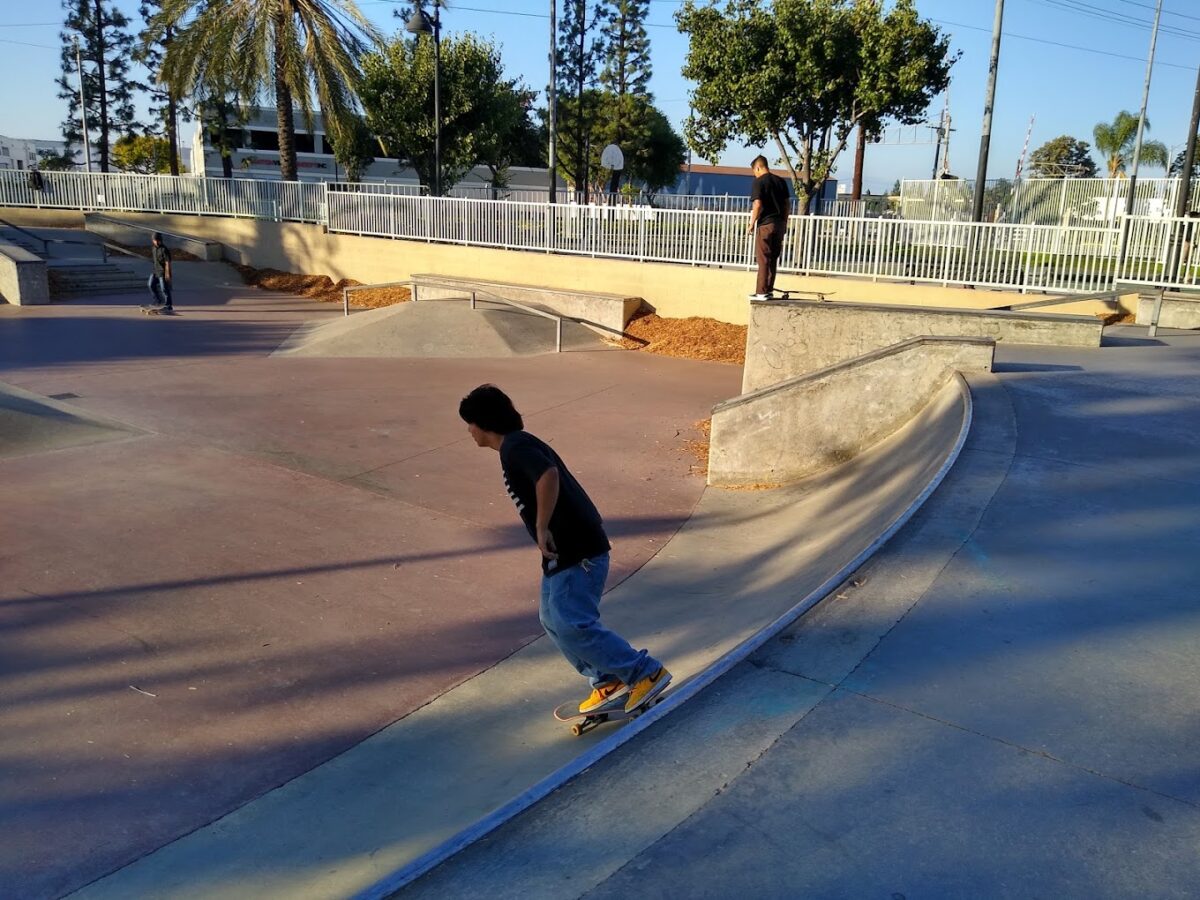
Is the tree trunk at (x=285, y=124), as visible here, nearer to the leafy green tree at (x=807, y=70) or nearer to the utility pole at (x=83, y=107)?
the leafy green tree at (x=807, y=70)

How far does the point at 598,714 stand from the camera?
423 cm

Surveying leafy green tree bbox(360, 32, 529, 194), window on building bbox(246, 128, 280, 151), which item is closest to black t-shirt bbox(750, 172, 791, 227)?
leafy green tree bbox(360, 32, 529, 194)

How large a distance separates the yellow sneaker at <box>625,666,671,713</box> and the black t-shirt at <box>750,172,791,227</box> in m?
7.53

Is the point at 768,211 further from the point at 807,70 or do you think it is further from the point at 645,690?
the point at 807,70

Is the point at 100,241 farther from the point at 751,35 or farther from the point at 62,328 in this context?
the point at 751,35

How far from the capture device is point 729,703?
3.31 meters

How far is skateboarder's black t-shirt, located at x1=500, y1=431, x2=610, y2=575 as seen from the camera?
371cm

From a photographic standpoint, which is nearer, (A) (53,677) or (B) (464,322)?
(A) (53,677)

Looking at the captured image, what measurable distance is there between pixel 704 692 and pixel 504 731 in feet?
5.55

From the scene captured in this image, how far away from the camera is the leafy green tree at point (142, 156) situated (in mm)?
56719

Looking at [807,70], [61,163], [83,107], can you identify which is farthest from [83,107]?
[807,70]

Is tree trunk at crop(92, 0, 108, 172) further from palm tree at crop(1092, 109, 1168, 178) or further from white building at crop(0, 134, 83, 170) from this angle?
palm tree at crop(1092, 109, 1168, 178)

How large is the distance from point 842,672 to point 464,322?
1422 centimetres

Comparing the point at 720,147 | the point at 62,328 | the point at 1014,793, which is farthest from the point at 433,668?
the point at 720,147
